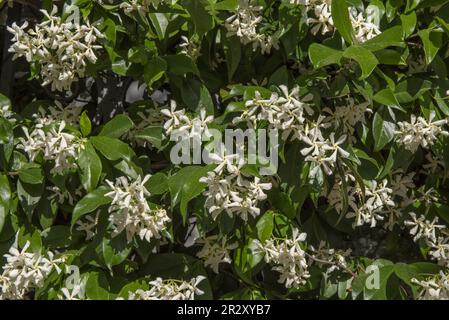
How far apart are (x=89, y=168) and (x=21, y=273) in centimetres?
32

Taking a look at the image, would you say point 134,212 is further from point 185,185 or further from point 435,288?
point 435,288

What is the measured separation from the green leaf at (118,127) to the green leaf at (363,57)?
0.61 m

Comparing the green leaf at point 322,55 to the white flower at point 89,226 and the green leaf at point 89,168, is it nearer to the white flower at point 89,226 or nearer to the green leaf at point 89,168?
the green leaf at point 89,168

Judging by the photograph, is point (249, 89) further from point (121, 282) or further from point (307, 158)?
point (121, 282)

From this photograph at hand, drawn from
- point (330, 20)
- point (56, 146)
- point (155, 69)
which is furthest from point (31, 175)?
point (330, 20)

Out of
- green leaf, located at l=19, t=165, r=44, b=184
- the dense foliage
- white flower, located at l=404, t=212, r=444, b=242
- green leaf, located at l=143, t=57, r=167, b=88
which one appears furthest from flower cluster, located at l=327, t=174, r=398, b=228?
green leaf, located at l=19, t=165, r=44, b=184

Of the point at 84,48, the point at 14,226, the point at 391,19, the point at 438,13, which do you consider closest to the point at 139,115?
the point at 84,48

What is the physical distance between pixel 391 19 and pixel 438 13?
133mm

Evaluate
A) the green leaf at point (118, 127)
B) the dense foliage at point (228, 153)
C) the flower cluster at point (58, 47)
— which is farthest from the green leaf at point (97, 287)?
the flower cluster at point (58, 47)

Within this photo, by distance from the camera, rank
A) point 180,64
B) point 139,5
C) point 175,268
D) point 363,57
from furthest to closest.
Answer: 1. point 175,268
2. point 180,64
3. point 139,5
4. point 363,57

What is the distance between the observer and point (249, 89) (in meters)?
1.85

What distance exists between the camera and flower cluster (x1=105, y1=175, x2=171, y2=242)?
5.80ft

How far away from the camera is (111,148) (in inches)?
74.0

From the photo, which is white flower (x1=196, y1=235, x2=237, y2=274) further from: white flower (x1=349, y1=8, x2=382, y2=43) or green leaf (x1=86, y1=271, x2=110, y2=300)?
white flower (x1=349, y1=8, x2=382, y2=43)
